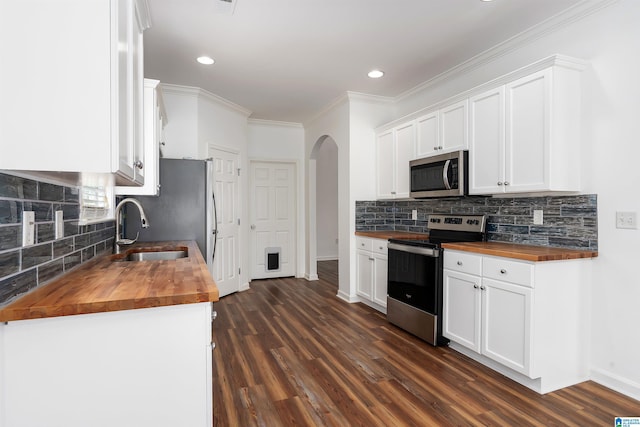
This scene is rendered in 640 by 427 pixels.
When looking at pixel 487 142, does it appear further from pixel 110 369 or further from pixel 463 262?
pixel 110 369

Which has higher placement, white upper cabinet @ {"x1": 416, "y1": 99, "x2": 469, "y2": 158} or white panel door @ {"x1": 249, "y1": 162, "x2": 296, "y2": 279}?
white upper cabinet @ {"x1": 416, "y1": 99, "x2": 469, "y2": 158}

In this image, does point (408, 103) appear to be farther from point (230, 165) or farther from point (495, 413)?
point (495, 413)

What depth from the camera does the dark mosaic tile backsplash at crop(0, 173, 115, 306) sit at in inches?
43.6

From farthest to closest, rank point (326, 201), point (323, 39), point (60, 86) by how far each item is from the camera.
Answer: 1. point (326, 201)
2. point (323, 39)
3. point (60, 86)

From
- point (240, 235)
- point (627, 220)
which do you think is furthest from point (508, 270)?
point (240, 235)

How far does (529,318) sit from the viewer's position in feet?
7.26

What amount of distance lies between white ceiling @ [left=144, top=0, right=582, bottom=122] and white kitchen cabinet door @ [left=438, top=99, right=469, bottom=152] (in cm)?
52

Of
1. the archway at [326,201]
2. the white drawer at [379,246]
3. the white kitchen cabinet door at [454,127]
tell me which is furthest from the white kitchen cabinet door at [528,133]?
the archway at [326,201]

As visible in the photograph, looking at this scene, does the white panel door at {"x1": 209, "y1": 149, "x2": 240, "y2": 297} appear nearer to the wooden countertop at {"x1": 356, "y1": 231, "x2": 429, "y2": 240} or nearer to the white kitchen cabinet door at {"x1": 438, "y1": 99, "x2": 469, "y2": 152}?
the wooden countertop at {"x1": 356, "y1": 231, "x2": 429, "y2": 240}

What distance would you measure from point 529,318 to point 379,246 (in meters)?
1.81

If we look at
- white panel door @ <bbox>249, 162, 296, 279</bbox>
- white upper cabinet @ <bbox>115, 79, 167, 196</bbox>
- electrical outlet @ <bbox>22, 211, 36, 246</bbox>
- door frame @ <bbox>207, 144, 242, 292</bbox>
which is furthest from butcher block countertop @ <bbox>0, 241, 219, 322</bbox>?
white panel door @ <bbox>249, 162, 296, 279</bbox>

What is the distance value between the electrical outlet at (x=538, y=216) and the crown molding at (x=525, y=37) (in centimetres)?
135

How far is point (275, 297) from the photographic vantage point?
4.59m

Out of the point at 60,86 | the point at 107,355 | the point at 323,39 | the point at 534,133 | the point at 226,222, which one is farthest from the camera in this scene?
the point at 226,222
